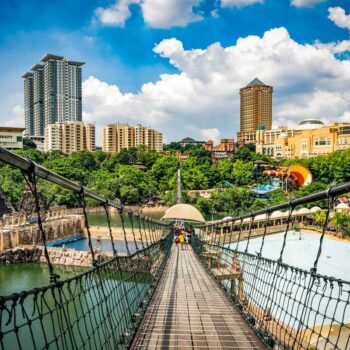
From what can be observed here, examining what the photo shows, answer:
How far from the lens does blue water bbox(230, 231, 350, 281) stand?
38.7 ft

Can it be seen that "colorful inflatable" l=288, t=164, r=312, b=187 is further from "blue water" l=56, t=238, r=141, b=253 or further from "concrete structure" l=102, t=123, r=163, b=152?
"concrete structure" l=102, t=123, r=163, b=152

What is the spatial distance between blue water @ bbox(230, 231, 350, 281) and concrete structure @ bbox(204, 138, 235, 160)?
80.4 feet

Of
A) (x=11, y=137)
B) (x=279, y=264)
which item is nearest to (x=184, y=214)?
(x=279, y=264)

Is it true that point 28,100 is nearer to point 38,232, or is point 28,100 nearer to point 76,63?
point 76,63

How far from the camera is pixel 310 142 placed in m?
35.3

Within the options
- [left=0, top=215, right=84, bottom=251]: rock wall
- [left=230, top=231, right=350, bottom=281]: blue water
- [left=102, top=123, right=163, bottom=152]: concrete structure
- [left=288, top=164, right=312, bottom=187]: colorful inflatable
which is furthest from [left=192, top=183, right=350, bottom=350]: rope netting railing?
[left=102, top=123, right=163, bottom=152]: concrete structure

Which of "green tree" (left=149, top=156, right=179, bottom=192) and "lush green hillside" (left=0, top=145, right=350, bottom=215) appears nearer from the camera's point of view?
"lush green hillside" (left=0, top=145, right=350, bottom=215)

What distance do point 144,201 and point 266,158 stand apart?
13.7m

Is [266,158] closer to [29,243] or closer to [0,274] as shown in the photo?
[29,243]

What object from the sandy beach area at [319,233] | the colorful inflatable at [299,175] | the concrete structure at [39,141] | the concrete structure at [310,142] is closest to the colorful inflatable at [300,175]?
the colorful inflatable at [299,175]

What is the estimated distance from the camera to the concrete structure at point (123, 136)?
153 ft

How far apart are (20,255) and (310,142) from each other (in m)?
29.5

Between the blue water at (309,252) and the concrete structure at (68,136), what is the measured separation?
31.1 metres

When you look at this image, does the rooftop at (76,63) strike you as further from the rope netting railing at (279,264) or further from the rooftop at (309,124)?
the rope netting railing at (279,264)
